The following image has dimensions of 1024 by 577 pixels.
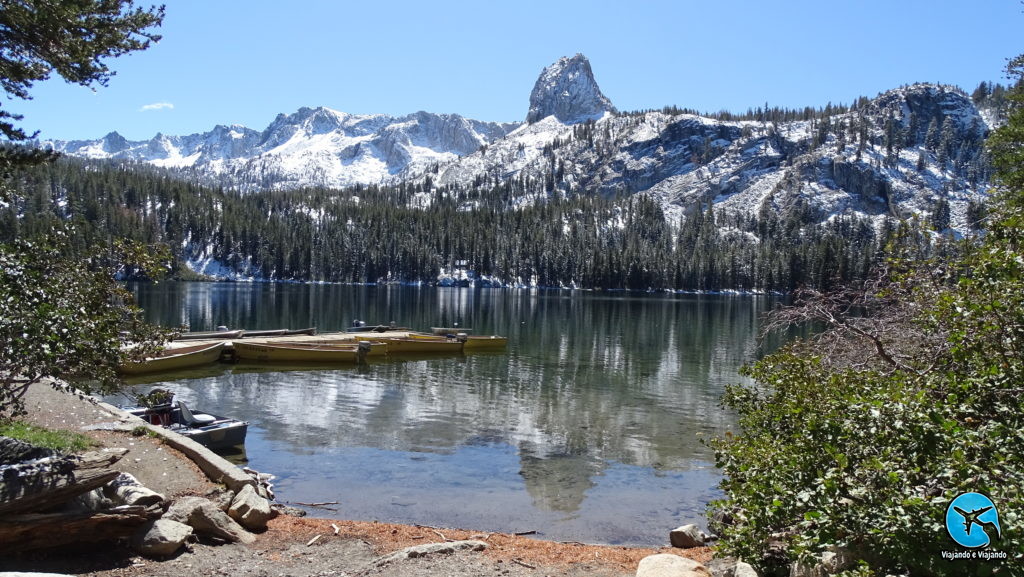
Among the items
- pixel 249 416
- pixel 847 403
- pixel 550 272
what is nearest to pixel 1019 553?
pixel 847 403

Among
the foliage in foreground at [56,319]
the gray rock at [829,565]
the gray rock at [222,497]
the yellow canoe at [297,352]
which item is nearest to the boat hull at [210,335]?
the yellow canoe at [297,352]

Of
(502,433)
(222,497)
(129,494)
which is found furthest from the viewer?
(502,433)

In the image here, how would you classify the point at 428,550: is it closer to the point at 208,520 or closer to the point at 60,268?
the point at 208,520

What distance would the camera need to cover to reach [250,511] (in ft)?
40.6

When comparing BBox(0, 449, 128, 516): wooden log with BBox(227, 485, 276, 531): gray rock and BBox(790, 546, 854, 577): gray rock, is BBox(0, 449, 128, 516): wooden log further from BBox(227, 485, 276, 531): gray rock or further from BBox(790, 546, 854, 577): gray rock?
BBox(790, 546, 854, 577): gray rock

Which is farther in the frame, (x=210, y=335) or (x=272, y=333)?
(x=272, y=333)

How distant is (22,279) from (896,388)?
43.6 ft

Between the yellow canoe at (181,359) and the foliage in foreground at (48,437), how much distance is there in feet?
75.3

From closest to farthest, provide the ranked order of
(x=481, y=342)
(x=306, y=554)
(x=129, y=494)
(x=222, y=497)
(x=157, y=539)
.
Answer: (x=157, y=539) < (x=129, y=494) < (x=306, y=554) < (x=222, y=497) < (x=481, y=342)

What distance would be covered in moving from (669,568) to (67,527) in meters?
9.10

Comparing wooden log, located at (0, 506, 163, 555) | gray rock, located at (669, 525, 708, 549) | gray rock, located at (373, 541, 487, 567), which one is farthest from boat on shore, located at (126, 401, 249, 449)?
gray rock, located at (669, 525, 708, 549)

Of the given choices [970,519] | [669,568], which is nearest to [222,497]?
[669,568]

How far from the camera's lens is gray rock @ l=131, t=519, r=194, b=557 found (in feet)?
32.8

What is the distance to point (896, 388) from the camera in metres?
7.96
